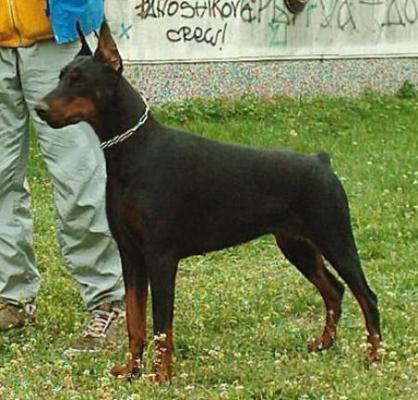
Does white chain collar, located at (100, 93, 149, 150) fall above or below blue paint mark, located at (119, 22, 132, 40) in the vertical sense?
above

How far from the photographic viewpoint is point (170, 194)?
5531mm

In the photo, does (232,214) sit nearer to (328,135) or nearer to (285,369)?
(285,369)

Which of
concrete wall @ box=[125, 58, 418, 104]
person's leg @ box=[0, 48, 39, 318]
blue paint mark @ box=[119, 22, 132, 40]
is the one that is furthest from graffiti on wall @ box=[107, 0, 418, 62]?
person's leg @ box=[0, 48, 39, 318]

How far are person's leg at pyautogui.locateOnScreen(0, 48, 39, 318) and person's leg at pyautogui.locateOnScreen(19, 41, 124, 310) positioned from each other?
0.12 m

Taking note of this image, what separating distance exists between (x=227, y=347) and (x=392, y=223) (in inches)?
124

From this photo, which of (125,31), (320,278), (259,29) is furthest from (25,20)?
(259,29)

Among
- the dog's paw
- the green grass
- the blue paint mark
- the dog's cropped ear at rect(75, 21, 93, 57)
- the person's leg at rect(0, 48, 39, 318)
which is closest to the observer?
the green grass

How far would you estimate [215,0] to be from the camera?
573 inches

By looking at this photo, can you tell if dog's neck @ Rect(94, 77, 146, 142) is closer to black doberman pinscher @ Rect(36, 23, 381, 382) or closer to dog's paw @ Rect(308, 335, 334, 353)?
black doberman pinscher @ Rect(36, 23, 381, 382)

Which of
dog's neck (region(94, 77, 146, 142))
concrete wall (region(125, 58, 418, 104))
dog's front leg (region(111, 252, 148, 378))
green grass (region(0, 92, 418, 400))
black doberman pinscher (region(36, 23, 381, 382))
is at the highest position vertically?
dog's neck (region(94, 77, 146, 142))

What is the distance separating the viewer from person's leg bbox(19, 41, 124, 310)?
626 cm

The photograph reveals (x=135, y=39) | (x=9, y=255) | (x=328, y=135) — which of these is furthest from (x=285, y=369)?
(x=135, y=39)

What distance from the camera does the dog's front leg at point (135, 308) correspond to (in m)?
5.72

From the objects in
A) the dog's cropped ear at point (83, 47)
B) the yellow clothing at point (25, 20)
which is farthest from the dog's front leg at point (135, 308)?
the yellow clothing at point (25, 20)
